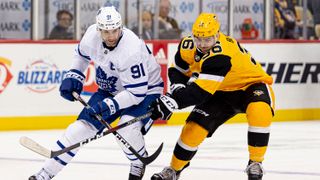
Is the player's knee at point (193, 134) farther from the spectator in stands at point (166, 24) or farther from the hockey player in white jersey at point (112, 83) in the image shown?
the spectator in stands at point (166, 24)

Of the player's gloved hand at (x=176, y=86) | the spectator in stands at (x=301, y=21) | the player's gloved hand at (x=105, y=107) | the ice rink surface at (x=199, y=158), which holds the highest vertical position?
the player's gloved hand at (x=176, y=86)

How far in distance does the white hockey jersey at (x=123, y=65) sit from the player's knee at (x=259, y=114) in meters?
0.65

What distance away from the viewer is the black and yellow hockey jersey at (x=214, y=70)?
20.0ft

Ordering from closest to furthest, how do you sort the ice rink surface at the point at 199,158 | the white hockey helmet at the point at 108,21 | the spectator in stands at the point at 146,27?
the white hockey helmet at the point at 108,21 < the ice rink surface at the point at 199,158 < the spectator in stands at the point at 146,27

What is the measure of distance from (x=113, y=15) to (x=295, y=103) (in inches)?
259

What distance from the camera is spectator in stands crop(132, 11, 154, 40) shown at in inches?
453

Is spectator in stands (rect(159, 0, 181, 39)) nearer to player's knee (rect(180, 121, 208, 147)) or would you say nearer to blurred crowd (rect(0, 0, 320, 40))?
blurred crowd (rect(0, 0, 320, 40))

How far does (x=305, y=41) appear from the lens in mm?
12469

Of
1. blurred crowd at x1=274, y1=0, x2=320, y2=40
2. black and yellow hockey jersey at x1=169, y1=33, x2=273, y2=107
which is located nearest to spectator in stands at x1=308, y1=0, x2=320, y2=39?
blurred crowd at x1=274, y1=0, x2=320, y2=40

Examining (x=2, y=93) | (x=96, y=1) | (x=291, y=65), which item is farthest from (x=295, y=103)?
(x=2, y=93)

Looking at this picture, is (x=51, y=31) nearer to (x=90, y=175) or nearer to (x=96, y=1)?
(x=96, y=1)

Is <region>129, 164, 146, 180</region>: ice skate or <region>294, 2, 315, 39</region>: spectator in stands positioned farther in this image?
<region>294, 2, 315, 39</region>: spectator in stands

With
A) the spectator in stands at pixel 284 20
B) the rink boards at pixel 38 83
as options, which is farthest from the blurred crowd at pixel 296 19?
the rink boards at pixel 38 83

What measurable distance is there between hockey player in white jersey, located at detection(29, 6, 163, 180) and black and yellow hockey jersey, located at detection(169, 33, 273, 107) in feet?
0.63
